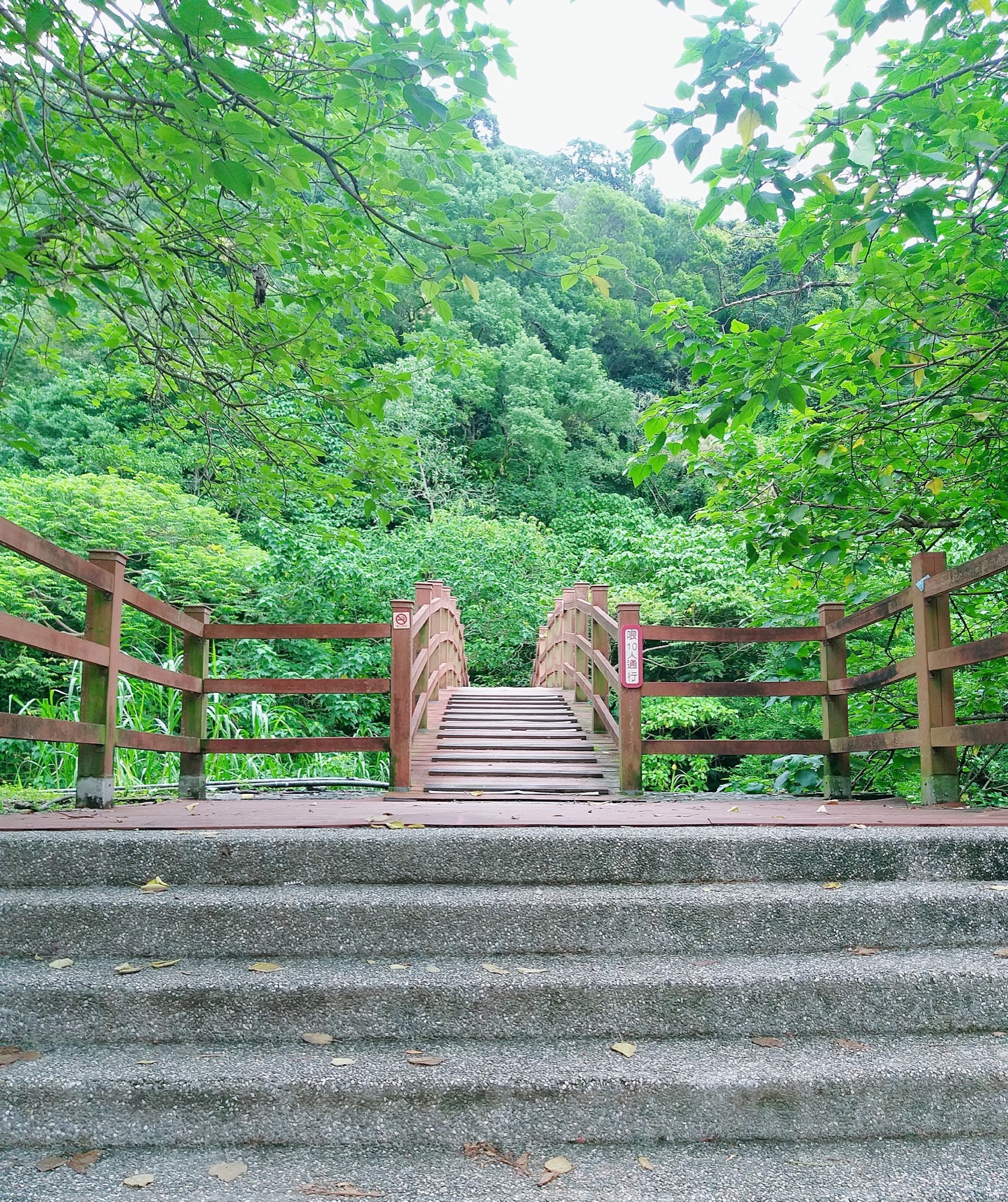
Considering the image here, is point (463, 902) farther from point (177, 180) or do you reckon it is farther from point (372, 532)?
point (372, 532)

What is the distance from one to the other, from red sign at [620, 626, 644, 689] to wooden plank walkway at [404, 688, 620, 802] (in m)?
0.70

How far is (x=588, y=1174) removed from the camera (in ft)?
6.46

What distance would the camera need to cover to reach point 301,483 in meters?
5.43

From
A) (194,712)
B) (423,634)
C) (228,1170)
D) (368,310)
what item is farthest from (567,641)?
(228,1170)

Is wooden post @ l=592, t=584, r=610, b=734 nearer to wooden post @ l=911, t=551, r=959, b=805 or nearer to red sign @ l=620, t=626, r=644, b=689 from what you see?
red sign @ l=620, t=626, r=644, b=689

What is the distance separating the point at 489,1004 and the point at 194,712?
10.4 ft

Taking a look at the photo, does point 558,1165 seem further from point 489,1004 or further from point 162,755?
point 162,755

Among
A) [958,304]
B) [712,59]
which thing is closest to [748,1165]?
[712,59]

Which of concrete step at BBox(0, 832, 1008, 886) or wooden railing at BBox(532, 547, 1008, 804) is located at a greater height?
wooden railing at BBox(532, 547, 1008, 804)

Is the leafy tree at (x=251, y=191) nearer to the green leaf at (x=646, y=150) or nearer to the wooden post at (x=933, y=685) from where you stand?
the green leaf at (x=646, y=150)

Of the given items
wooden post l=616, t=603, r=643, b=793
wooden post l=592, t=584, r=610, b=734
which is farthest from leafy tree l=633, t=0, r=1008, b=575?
wooden post l=592, t=584, r=610, b=734

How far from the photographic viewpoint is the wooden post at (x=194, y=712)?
16.3 feet

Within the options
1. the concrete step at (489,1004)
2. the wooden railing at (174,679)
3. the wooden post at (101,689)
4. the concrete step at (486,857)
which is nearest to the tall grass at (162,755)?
the wooden railing at (174,679)

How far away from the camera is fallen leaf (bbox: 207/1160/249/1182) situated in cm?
193
